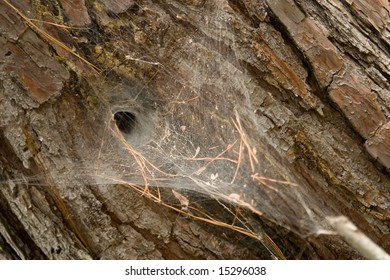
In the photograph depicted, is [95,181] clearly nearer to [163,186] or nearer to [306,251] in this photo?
[163,186]

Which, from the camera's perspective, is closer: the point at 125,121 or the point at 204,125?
the point at 204,125

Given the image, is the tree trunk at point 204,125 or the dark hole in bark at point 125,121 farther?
the dark hole in bark at point 125,121

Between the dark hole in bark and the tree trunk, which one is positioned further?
the dark hole in bark

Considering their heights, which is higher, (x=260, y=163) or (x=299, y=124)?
(x=299, y=124)

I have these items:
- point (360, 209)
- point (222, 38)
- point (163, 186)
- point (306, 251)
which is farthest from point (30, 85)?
point (360, 209)
